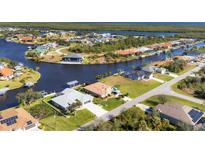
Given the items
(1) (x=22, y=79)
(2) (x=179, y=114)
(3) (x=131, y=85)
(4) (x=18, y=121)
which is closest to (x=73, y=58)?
(1) (x=22, y=79)

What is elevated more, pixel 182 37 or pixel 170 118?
pixel 182 37

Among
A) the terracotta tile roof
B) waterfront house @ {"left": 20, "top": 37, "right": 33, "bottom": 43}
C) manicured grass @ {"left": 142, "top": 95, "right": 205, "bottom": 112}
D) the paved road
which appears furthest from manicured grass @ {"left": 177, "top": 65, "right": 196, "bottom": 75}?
waterfront house @ {"left": 20, "top": 37, "right": 33, "bottom": 43}

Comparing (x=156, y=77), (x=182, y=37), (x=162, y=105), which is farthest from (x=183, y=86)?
(x=182, y=37)

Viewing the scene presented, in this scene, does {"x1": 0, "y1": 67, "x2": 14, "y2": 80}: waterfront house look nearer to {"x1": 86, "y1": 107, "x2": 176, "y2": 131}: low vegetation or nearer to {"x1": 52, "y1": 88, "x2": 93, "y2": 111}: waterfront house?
{"x1": 52, "y1": 88, "x2": 93, "y2": 111}: waterfront house

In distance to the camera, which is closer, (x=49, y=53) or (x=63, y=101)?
(x=63, y=101)

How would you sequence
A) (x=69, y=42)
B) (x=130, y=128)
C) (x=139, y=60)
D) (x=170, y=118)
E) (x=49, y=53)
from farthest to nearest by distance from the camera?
(x=69, y=42) < (x=49, y=53) < (x=139, y=60) < (x=170, y=118) < (x=130, y=128)

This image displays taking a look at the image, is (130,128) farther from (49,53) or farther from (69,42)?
(69,42)
